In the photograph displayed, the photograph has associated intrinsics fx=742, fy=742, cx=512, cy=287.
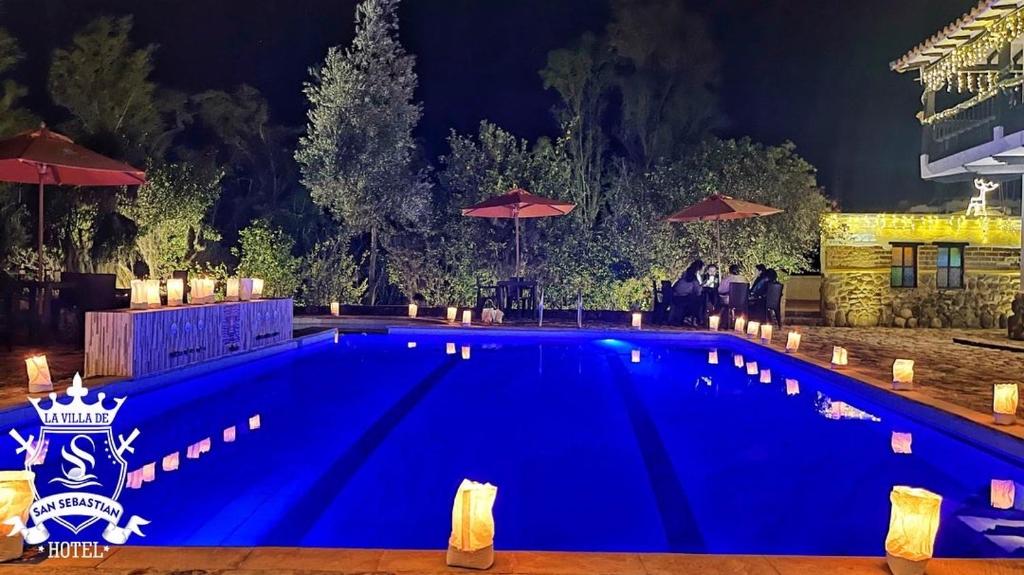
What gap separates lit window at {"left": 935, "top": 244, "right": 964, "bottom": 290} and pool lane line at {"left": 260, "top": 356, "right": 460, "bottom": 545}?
475 inches

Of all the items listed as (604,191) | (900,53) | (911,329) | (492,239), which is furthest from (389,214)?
(900,53)

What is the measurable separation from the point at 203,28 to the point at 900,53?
60.2 ft

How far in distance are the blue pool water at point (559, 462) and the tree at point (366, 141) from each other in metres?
5.72

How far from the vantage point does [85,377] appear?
6.33 m

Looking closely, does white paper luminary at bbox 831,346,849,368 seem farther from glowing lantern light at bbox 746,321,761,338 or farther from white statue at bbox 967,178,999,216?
white statue at bbox 967,178,999,216

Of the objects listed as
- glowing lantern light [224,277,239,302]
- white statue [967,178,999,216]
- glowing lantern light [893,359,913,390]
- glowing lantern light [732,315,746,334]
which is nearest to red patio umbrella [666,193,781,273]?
glowing lantern light [732,315,746,334]

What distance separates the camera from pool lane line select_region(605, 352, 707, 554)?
370cm

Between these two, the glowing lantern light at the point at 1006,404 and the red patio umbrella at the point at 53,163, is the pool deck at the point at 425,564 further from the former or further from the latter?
the red patio umbrella at the point at 53,163

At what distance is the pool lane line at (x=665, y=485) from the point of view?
3701 millimetres

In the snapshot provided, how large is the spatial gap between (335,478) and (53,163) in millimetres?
5371

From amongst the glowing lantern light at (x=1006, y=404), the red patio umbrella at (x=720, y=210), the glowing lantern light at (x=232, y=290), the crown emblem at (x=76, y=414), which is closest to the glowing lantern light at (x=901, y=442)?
the glowing lantern light at (x=1006, y=404)

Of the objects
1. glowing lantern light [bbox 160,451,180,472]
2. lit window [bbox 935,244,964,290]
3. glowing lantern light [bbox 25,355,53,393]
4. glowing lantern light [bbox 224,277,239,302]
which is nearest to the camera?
glowing lantern light [bbox 160,451,180,472]

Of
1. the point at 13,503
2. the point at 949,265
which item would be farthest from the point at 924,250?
the point at 13,503

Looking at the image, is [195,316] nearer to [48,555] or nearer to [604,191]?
[48,555]
